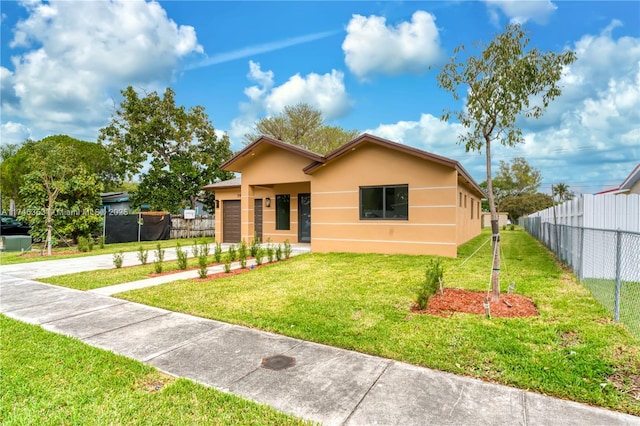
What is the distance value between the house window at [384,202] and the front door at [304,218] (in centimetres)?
405

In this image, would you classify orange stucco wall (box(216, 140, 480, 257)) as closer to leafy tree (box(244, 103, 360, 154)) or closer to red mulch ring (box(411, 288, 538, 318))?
red mulch ring (box(411, 288, 538, 318))

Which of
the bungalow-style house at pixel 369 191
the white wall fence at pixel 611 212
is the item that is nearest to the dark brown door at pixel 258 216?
the bungalow-style house at pixel 369 191

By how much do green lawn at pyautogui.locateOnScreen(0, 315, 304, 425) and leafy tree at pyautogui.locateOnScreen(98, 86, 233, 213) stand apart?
21771 mm

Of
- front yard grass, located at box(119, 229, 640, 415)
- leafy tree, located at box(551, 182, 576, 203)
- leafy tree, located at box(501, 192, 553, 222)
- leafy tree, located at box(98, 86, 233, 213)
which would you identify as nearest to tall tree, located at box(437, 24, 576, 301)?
front yard grass, located at box(119, 229, 640, 415)

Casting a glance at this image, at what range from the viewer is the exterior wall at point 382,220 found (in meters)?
10.6

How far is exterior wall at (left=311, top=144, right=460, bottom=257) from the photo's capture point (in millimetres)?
10633

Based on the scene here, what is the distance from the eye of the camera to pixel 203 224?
22031 millimetres

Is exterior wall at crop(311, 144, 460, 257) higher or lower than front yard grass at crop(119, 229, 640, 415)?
higher

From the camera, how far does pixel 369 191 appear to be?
11805 millimetres

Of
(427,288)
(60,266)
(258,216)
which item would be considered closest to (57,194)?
(60,266)

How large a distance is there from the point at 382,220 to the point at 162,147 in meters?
19.3

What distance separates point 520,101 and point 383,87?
15208 millimetres

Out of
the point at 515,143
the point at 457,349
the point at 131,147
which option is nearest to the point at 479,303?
the point at 457,349

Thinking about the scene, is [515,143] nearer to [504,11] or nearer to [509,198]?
[504,11]
